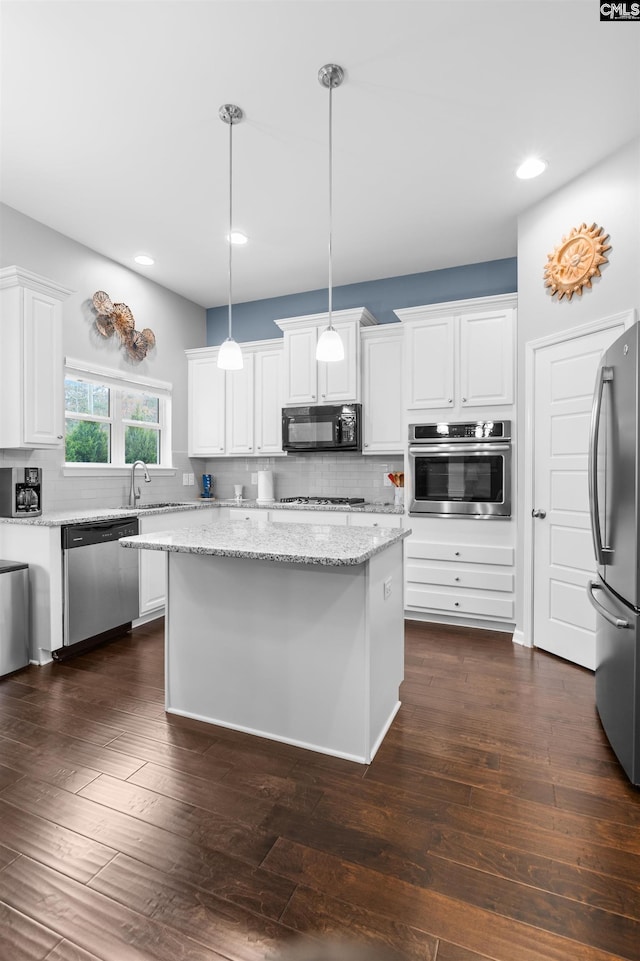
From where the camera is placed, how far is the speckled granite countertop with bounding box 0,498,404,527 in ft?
10.1

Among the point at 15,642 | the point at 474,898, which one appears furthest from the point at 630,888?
the point at 15,642

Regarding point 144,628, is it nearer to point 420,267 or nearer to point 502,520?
point 502,520

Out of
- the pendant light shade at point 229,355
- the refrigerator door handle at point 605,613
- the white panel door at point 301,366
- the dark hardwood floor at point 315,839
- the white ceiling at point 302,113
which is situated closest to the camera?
the dark hardwood floor at point 315,839

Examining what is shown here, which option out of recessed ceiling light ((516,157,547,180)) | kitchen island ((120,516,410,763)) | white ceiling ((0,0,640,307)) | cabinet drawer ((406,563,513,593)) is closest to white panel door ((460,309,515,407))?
white ceiling ((0,0,640,307))

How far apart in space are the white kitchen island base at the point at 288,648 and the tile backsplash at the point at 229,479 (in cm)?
190

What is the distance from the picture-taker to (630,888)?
139 cm

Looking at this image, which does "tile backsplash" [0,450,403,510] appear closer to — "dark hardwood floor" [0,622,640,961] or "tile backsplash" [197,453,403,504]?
"tile backsplash" [197,453,403,504]

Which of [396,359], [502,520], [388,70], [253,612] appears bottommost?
[253,612]

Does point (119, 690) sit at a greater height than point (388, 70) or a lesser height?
lesser

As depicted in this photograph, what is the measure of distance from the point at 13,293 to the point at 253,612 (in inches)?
105

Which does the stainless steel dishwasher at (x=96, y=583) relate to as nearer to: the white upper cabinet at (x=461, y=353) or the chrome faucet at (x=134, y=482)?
the chrome faucet at (x=134, y=482)

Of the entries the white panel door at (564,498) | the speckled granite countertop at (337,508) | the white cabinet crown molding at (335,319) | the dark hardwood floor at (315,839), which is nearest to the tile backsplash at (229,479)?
the speckled granite countertop at (337,508)

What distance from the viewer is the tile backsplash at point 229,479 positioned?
145 inches

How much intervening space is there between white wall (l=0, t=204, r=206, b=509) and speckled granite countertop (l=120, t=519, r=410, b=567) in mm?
1971
